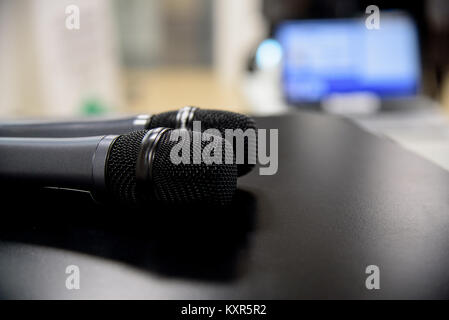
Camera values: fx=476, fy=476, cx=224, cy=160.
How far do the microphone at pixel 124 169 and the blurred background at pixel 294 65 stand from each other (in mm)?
360

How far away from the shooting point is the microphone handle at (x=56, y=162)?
0.37 m

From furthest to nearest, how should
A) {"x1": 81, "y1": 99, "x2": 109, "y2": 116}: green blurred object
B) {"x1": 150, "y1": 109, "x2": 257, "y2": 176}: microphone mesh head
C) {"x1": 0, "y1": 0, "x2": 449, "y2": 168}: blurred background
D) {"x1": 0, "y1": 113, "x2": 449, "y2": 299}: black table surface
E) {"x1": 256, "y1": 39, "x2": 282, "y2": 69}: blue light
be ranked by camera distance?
{"x1": 81, "y1": 99, "x2": 109, "y2": 116}: green blurred object < {"x1": 256, "y1": 39, "x2": 282, "y2": 69}: blue light < {"x1": 0, "y1": 0, "x2": 449, "y2": 168}: blurred background < {"x1": 150, "y1": 109, "x2": 257, "y2": 176}: microphone mesh head < {"x1": 0, "y1": 113, "x2": 449, "y2": 299}: black table surface

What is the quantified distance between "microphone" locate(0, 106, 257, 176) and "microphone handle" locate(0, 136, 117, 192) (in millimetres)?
83

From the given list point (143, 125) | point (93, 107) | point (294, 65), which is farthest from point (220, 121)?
point (93, 107)

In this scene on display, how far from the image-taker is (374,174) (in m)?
0.47

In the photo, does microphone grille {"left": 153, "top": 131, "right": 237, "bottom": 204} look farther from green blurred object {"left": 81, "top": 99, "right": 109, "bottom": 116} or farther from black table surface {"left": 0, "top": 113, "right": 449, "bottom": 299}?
green blurred object {"left": 81, "top": 99, "right": 109, "bottom": 116}

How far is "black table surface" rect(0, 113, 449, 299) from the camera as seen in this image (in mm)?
275

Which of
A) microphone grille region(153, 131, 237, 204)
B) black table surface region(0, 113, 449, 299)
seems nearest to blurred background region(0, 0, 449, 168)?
black table surface region(0, 113, 449, 299)

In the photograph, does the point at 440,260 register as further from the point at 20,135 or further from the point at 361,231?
the point at 20,135

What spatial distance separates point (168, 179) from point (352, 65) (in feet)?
4.82

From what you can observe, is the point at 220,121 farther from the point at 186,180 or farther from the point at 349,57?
the point at 349,57

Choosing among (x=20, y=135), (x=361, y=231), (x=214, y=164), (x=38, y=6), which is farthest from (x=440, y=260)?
(x=38, y=6)

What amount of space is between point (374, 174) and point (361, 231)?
147 mm
